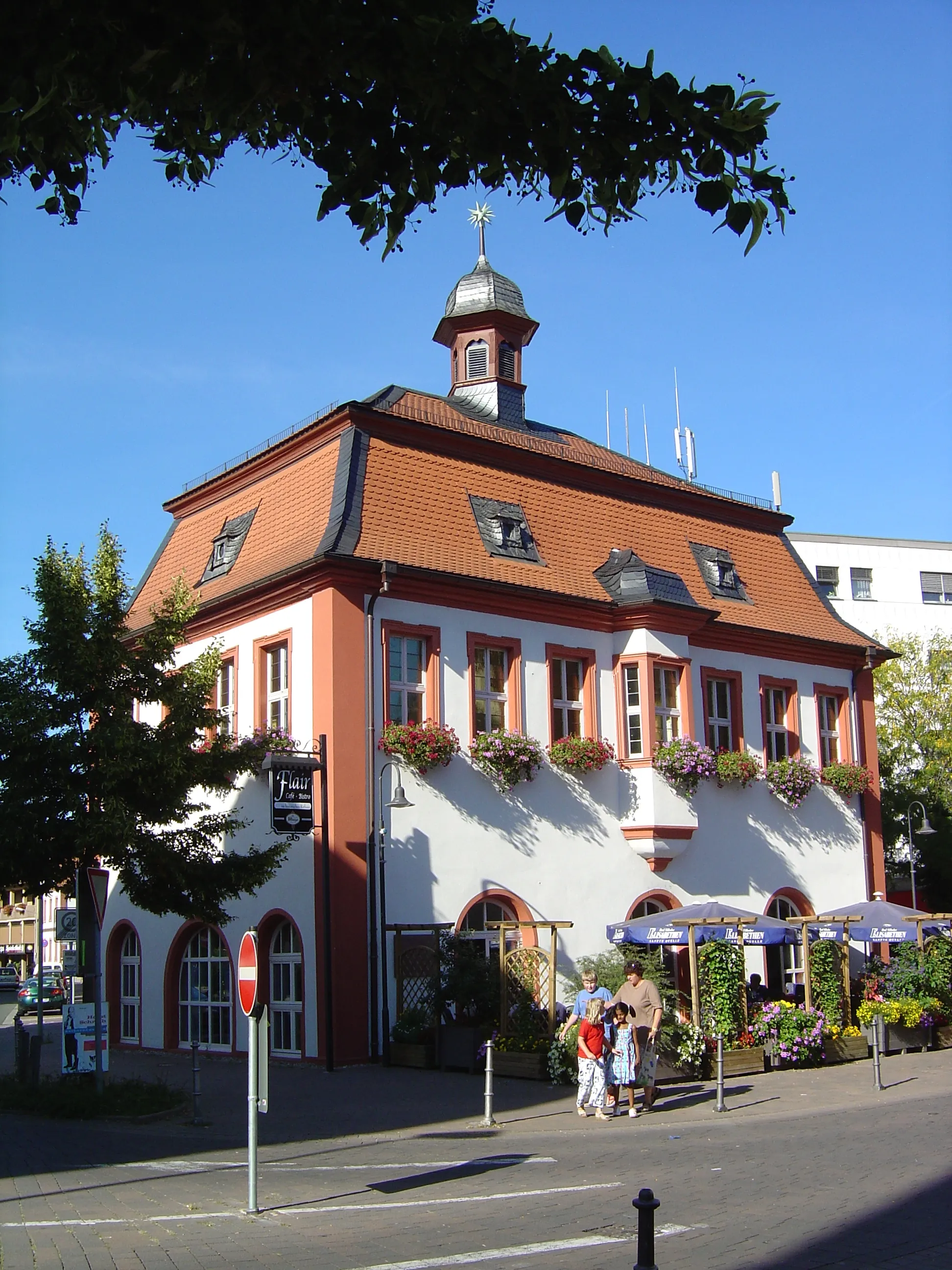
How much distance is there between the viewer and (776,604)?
95.0 ft

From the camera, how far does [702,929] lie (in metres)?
19.9

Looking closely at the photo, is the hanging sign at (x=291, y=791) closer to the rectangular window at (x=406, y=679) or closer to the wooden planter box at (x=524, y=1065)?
the rectangular window at (x=406, y=679)

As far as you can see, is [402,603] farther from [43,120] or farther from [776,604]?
[43,120]

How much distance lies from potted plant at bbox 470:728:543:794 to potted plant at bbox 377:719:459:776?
58 cm

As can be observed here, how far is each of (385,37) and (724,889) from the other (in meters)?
21.8

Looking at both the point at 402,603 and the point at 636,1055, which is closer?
the point at 636,1055

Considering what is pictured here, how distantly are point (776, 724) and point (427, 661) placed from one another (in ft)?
29.3

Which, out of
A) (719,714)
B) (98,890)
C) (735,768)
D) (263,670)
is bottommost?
(98,890)

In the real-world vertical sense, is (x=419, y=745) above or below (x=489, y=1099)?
above

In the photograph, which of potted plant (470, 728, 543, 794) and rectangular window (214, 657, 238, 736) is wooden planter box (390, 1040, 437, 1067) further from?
rectangular window (214, 657, 238, 736)

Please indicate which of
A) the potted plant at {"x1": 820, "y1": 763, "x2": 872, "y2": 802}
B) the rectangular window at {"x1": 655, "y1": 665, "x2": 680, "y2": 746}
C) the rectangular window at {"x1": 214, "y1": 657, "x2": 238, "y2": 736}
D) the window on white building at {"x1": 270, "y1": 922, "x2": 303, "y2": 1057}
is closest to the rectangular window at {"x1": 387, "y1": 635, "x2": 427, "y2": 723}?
the rectangular window at {"x1": 214, "y1": 657, "x2": 238, "y2": 736}

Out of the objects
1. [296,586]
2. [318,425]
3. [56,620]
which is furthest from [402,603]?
[56,620]

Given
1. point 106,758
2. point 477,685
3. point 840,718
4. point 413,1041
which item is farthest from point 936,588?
point 106,758

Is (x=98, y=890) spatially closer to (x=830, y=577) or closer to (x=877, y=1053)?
(x=877, y=1053)
